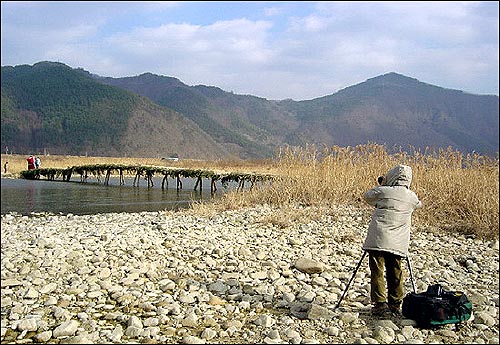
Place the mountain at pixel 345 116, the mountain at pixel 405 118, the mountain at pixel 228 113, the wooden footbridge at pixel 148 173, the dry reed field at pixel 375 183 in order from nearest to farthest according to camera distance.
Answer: the dry reed field at pixel 375 183 → the wooden footbridge at pixel 148 173 → the mountain at pixel 228 113 → the mountain at pixel 345 116 → the mountain at pixel 405 118

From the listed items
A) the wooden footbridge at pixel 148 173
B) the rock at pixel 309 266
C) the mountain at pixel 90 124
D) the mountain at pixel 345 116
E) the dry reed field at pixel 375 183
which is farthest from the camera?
the mountain at pixel 345 116

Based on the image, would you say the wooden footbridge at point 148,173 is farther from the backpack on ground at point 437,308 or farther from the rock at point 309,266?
the backpack on ground at point 437,308

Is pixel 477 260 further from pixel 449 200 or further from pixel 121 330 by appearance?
pixel 121 330

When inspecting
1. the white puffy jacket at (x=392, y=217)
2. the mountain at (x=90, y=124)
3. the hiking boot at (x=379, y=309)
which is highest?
the mountain at (x=90, y=124)

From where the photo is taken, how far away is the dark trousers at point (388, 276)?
475 cm

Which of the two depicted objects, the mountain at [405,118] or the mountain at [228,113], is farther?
the mountain at [405,118]

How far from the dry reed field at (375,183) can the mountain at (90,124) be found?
236ft

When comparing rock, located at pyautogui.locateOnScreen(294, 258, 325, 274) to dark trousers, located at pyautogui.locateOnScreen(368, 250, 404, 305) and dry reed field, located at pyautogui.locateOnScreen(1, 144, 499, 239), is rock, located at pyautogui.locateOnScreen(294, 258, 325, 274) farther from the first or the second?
dry reed field, located at pyautogui.locateOnScreen(1, 144, 499, 239)

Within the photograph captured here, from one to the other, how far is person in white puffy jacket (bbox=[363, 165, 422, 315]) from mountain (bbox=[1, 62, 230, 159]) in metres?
79.9

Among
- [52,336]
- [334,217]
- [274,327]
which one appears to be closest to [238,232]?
[334,217]

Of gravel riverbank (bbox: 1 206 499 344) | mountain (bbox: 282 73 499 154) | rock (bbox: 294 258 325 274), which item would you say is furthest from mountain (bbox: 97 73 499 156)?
rock (bbox: 294 258 325 274)

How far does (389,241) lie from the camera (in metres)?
4.68

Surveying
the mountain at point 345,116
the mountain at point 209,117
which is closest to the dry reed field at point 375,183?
the mountain at point 209,117

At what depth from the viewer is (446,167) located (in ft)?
Answer: 36.3
